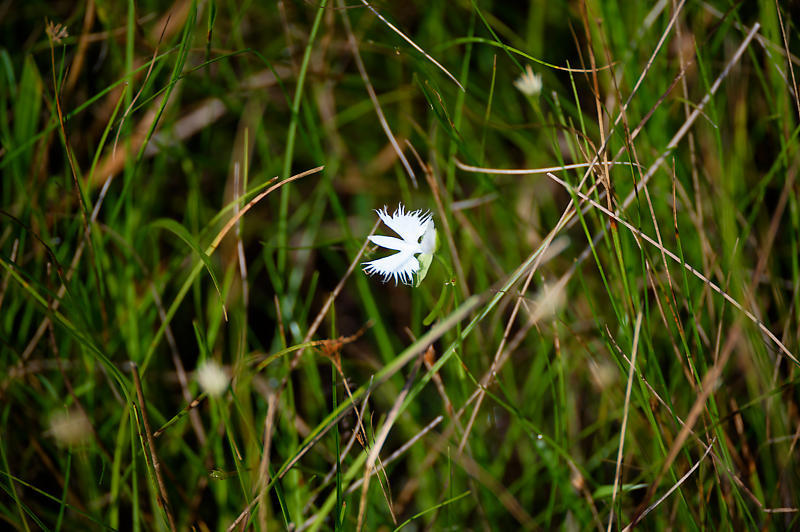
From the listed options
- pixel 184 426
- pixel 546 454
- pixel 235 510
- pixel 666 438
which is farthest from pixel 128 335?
pixel 666 438

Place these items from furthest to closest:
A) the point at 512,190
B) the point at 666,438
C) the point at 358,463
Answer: the point at 512,190, the point at 666,438, the point at 358,463

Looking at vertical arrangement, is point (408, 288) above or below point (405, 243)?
below

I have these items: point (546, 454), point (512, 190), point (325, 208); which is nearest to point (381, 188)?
point (325, 208)

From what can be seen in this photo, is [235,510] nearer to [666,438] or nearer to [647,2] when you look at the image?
[666,438]

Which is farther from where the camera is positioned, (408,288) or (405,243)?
(408,288)

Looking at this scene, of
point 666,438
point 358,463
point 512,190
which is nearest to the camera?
point 358,463

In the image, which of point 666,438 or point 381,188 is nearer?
point 666,438

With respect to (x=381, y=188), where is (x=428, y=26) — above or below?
A: above

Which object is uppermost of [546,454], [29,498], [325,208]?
[325,208]
